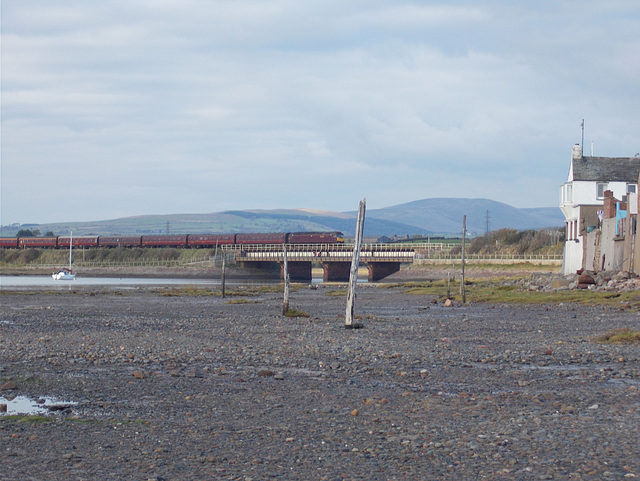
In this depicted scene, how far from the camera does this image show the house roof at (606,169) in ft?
189

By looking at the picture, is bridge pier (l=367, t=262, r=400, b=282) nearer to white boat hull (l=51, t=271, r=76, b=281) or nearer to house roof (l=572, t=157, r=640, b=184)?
white boat hull (l=51, t=271, r=76, b=281)

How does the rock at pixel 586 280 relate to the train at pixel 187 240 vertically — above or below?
below

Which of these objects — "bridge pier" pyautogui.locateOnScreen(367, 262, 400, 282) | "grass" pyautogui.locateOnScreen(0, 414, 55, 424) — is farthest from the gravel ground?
"bridge pier" pyautogui.locateOnScreen(367, 262, 400, 282)

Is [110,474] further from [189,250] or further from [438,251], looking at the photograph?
[189,250]

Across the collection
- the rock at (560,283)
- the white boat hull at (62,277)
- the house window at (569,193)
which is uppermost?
the house window at (569,193)

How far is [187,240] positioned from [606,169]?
88.3 meters

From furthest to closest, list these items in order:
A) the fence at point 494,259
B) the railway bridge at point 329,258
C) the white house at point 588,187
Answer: the railway bridge at point 329,258 < the fence at point 494,259 < the white house at point 588,187

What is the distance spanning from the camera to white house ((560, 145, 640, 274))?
56.5 metres

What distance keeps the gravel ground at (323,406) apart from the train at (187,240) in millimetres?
95739

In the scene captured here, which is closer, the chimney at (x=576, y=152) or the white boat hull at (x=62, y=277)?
the chimney at (x=576, y=152)

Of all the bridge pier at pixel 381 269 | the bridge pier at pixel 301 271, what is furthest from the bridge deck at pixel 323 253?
the bridge pier at pixel 301 271

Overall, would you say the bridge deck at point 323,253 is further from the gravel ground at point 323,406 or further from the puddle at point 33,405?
the puddle at point 33,405

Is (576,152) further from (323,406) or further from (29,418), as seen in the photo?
(29,418)

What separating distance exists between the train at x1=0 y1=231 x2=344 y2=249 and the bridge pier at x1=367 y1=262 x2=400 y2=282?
55.0 feet
